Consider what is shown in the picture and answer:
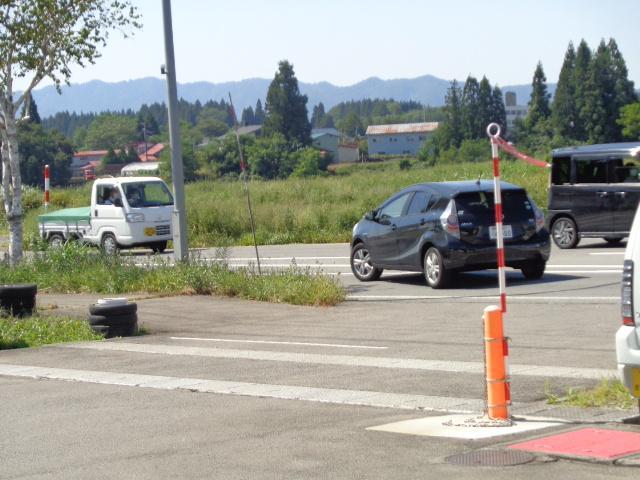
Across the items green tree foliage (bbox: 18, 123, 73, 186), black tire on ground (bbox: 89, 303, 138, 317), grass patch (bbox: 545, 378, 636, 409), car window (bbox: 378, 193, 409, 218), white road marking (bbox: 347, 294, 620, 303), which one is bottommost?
white road marking (bbox: 347, 294, 620, 303)

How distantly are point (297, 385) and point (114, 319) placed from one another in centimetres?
497

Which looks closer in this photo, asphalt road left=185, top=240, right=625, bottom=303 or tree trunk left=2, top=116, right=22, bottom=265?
asphalt road left=185, top=240, right=625, bottom=303

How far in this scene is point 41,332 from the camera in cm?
1551

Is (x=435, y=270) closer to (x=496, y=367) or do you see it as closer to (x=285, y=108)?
(x=496, y=367)

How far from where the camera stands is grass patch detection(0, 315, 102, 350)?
49.0ft

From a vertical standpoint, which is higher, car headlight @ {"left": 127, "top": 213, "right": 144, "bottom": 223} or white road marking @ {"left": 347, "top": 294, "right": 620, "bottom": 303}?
car headlight @ {"left": 127, "top": 213, "right": 144, "bottom": 223}

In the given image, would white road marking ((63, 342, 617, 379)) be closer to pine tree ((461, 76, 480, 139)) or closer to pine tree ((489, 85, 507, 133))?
pine tree ((461, 76, 480, 139))

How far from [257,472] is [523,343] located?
228 inches

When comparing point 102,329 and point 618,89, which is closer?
point 102,329

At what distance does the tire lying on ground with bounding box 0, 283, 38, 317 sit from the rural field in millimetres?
15911

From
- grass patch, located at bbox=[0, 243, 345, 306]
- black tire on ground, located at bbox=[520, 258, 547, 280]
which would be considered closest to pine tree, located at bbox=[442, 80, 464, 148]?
grass patch, located at bbox=[0, 243, 345, 306]

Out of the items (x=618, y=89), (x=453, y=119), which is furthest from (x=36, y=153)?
(x=453, y=119)

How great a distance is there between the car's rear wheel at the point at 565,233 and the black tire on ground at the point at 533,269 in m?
5.32

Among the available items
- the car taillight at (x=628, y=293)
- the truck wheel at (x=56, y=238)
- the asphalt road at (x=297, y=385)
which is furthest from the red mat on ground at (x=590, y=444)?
the truck wheel at (x=56, y=238)
